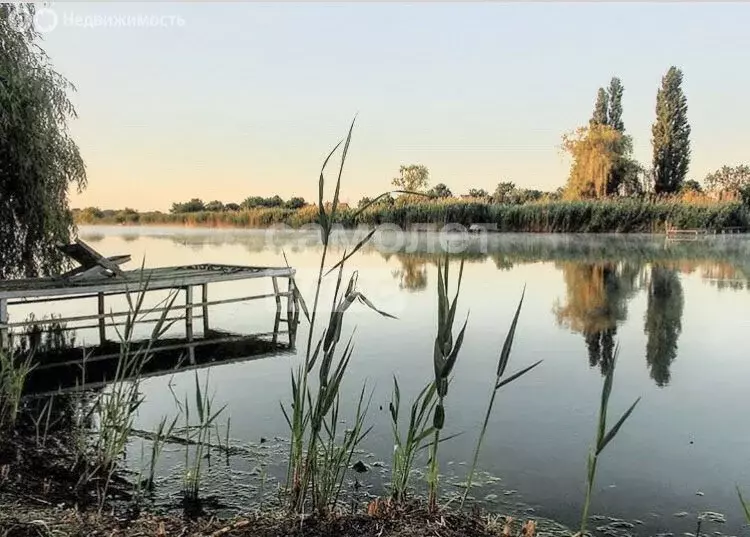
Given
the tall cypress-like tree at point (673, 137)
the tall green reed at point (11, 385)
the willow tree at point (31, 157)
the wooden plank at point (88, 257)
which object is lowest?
the tall green reed at point (11, 385)

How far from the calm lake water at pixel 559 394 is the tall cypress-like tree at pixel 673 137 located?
2725cm

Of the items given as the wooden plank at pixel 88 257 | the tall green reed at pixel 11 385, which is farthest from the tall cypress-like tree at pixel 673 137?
the tall green reed at pixel 11 385

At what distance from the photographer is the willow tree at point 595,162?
37.7 meters

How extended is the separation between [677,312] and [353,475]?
6460 millimetres

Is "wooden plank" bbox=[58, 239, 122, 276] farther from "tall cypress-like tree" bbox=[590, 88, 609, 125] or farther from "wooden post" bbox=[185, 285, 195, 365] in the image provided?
"tall cypress-like tree" bbox=[590, 88, 609, 125]

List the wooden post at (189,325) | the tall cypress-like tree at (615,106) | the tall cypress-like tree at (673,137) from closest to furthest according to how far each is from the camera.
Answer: the wooden post at (189,325) < the tall cypress-like tree at (673,137) < the tall cypress-like tree at (615,106)

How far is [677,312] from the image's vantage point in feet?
27.5

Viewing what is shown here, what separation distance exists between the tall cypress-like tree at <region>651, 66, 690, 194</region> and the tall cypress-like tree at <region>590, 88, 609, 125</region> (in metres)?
5.02

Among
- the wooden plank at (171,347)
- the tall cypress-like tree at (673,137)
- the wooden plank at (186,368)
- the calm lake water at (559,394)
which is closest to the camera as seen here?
the calm lake water at (559,394)

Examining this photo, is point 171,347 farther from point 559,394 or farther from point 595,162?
point 595,162

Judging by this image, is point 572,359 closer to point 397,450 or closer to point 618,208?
point 397,450

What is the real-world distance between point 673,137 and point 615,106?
20.6 feet

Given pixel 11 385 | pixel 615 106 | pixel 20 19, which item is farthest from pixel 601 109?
pixel 11 385

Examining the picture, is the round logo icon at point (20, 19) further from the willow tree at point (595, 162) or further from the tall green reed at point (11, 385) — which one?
the willow tree at point (595, 162)
